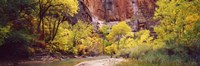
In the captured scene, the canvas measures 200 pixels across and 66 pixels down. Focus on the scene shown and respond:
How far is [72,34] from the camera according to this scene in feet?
182

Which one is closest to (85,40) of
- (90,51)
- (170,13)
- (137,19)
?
(90,51)

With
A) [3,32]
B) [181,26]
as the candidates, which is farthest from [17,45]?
[181,26]

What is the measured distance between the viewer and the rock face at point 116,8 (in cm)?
10369

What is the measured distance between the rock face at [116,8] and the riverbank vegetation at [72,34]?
43.2 meters

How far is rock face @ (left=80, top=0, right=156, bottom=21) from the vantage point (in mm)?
103688

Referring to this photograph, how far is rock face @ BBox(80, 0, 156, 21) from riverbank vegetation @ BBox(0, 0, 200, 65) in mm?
43161

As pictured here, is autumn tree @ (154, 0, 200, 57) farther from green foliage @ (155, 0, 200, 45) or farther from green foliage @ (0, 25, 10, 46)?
green foliage @ (0, 25, 10, 46)

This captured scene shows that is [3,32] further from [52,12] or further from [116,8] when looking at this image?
[116,8]

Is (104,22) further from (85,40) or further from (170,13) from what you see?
(170,13)

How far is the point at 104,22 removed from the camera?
324ft

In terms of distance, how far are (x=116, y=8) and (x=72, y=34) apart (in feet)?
186

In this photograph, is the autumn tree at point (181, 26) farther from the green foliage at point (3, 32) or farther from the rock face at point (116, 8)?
the rock face at point (116, 8)

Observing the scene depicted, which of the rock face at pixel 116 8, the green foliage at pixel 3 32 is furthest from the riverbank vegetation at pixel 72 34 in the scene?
the rock face at pixel 116 8

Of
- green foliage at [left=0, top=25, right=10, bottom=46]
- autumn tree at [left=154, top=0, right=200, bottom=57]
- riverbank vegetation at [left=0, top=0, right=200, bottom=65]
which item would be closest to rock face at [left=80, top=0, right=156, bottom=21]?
riverbank vegetation at [left=0, top=0, right=200, bottom=65]
